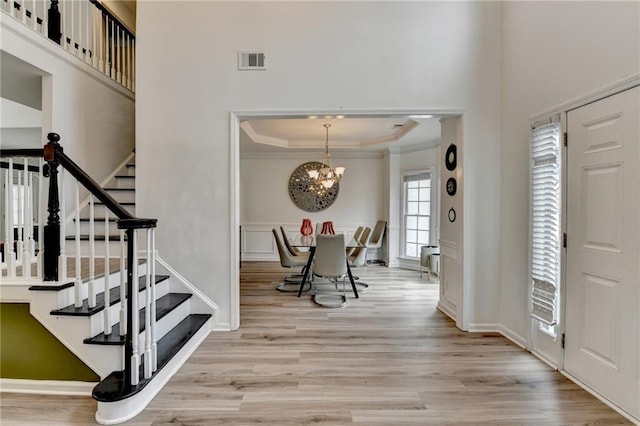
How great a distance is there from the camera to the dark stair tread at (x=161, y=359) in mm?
1746

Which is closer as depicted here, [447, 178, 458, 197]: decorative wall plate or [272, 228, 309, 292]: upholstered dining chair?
[447, 178, 458, 197]: decorative wall plate

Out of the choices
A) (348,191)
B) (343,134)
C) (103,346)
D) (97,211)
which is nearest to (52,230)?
(103,346)

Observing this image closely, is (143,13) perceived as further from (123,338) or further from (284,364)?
(284,364)

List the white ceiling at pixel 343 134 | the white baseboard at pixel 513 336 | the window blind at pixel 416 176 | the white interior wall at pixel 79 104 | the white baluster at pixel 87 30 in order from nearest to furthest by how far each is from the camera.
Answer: the white baseboard at pixel 513 336 < the white interior wall at pixel 79 104 < the white baluster at pixel 87 30 < the white ceiling at pixel 343 134 < the window blind at pixel 416 176

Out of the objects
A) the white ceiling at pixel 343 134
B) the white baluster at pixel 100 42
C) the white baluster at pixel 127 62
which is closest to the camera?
the white baluster at pixel 100 42

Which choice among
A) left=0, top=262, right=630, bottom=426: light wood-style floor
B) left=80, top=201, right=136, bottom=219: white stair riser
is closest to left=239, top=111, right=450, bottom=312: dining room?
left=80, top=201, right=136, bottom=219: white stair riser

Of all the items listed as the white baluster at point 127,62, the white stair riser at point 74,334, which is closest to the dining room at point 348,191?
the white baluster at point 127,62

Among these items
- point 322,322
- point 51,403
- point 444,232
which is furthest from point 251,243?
point 51,403

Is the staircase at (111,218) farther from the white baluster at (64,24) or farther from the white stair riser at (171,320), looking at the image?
the white baluster at (64,24)

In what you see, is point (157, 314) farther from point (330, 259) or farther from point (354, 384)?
point (330, 259)

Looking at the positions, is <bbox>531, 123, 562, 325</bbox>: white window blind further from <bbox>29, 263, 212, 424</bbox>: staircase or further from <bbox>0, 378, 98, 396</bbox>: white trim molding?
<bbox>0, 378, 98, 396</bbox>: white trim molding

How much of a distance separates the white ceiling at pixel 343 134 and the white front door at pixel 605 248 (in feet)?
8.32

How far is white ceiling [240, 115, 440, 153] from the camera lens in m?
4.91

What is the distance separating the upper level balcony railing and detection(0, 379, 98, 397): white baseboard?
9.95ft
